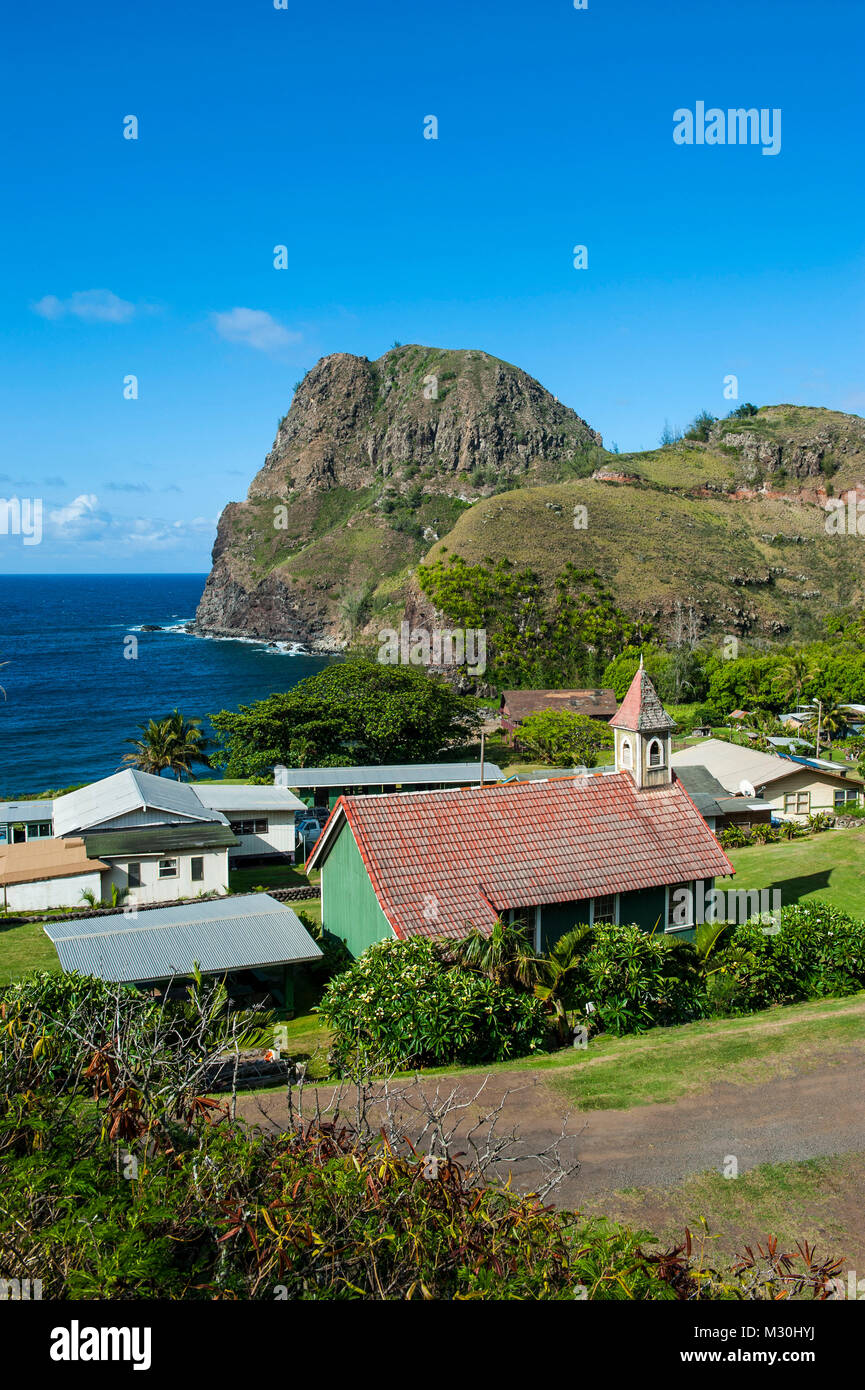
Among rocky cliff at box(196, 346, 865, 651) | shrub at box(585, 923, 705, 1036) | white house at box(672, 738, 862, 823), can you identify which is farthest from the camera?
rocky cliff at box(196, 346, 865, 651)

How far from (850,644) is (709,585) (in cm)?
2384

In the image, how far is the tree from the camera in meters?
46.6

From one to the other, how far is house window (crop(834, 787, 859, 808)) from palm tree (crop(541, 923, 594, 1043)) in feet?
94.2

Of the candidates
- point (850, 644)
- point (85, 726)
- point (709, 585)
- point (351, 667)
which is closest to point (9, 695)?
point (85, 726)

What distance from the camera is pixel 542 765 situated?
181 feet

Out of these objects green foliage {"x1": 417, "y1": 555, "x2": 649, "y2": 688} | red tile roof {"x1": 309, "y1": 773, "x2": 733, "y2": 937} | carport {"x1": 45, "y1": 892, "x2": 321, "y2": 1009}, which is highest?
green foliage {"x1": 417, "y1": 555, "x2": 649, "y2": 688}

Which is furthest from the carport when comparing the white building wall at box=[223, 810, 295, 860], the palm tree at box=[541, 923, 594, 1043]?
the white building wall at box=[223, 810, 295, 860]

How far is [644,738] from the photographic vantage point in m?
23.2

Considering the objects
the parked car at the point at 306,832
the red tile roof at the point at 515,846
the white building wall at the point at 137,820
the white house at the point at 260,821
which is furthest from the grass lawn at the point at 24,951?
the parked car at the point at 306,832

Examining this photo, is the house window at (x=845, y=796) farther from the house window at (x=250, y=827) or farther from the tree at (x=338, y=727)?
the house window at (x=250, y=827)

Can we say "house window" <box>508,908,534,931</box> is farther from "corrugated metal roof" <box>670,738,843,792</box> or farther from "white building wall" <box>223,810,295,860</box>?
"corrugated metal roof" <box>670,738,843,792</box>

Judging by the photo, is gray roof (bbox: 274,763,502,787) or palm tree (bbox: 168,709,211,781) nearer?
gray roof (bbox: 274,763,502,787)

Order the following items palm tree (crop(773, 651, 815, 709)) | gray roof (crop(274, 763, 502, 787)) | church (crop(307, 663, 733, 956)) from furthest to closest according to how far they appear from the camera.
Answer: palm tree (crop(773, 651, 815, 709)) < gray roof (crop(274, 763, 502, 787)) < church (crop(307, 663, 733, 956))

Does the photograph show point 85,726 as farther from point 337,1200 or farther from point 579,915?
point 337,1200
